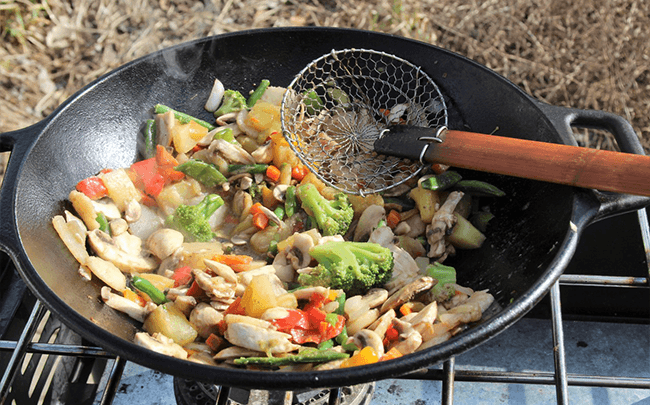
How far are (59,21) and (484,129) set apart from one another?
15.5 ft

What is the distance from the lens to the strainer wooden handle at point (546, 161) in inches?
69.6

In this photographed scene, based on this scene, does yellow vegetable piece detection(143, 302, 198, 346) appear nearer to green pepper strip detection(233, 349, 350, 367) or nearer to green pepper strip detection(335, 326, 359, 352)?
green pepper strip detection(233, 349, 350, 367)

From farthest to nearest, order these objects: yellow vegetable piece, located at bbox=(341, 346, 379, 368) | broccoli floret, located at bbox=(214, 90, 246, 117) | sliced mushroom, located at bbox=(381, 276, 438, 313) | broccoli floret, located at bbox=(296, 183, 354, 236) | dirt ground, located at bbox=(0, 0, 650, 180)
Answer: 1. dirt ground, located at bbox=(0, 0, 650, 180)
2. broccoli floret, located at bbox=(214, 90, 246, 117)
3. broccoli floret, located at bbox=(296, 183, 354, 236)
4. sliced mushroom, located at bbox=(381, 276, 438, 313)
5. yellow vegetable piece, located at bbox=(341, 346, 379, 368)

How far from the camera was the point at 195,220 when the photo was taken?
2379 millimetres

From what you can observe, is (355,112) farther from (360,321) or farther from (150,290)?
(150,290)

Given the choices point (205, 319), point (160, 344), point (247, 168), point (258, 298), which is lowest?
point (160, 344)

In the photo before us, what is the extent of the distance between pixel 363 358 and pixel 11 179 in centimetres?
149

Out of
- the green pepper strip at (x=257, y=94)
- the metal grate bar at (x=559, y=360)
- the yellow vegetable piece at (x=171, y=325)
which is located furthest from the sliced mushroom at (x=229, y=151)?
the metal grate bar at (x=559, y=360)

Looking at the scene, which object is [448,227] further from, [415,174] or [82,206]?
[82,206]

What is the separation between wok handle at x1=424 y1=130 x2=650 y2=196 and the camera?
5.80ft

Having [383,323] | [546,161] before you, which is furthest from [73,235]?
[546,161]

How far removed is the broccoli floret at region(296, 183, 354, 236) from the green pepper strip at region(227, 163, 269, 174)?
241 mm

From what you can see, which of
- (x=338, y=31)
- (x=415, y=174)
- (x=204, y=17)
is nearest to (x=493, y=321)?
(x=415, y=174)

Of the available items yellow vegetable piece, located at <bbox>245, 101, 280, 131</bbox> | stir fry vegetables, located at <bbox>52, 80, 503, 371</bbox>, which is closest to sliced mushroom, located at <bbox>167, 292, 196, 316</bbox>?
stir fry vegetables, located at <bbox>52, 80, 503, 371</bbox>
